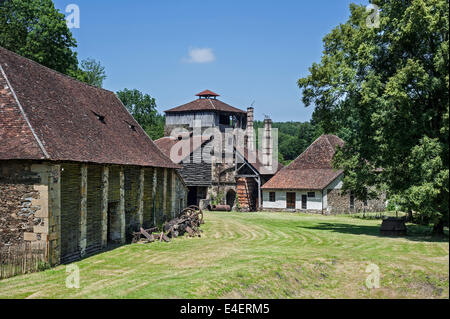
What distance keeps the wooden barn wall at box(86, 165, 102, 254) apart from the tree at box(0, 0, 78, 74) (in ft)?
66.3

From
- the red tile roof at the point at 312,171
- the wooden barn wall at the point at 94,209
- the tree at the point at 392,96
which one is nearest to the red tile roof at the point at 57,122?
the wooden barn wall at the point at 94,209

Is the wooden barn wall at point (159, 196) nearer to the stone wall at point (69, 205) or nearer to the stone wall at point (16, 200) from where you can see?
the stone wall at point (69, 205)

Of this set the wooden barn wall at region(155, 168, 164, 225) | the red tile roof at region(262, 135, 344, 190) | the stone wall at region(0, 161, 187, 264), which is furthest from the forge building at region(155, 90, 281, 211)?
the stone wall at region(0, 161, 187, 264)

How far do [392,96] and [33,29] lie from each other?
29783 mm

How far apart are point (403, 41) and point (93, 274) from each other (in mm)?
16008

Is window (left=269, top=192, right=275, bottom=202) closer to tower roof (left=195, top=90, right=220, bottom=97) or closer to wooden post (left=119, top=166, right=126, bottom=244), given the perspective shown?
tower roof (left=195, top=90, right=220, bottom=97)

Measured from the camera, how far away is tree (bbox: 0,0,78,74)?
3603 centimetres

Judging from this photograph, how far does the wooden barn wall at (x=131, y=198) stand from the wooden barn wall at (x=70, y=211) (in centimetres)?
508

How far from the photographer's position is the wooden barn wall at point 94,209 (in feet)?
65.2

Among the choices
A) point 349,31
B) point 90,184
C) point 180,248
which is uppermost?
point 349,31

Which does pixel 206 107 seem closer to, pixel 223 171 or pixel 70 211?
Answer: pixel 223 171
